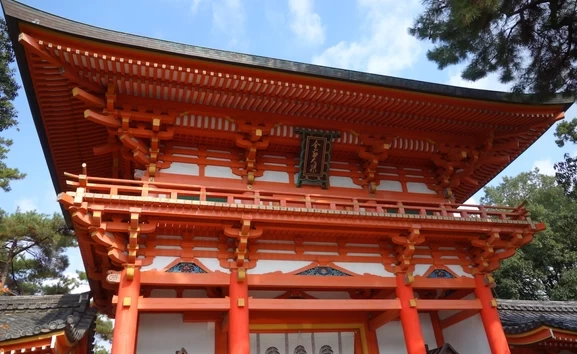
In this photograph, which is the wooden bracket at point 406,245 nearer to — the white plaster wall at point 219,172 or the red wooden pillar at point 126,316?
the white plaster wall at point 219,172

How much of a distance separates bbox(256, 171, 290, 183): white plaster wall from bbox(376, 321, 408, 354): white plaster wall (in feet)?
13.5

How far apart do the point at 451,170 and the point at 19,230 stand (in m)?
23.9

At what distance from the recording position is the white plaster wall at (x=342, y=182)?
9859mm

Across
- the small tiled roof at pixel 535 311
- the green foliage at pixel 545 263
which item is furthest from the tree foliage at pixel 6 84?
the green foliage at pixel 545 263

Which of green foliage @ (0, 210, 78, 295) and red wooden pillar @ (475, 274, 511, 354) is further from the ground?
green foliage @ (0, 210, 78, 295)

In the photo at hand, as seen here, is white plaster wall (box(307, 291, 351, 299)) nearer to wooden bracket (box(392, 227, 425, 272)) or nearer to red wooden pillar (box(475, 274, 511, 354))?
wooden bracket (box(392, 227, 425, 272))

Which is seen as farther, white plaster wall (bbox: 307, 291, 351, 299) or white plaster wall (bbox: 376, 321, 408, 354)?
white plaster wall (bbox: 307, 291, 351, 299)

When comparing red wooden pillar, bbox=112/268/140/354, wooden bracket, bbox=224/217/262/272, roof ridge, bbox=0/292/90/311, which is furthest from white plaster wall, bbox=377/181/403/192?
roof ridge, bbox=0/292/90/311

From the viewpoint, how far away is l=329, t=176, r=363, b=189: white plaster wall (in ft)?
32.3

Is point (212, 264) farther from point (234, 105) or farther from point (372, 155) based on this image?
point (372, 155)

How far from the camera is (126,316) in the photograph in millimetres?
6629

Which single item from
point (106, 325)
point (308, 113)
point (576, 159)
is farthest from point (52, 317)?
point (106, 325)

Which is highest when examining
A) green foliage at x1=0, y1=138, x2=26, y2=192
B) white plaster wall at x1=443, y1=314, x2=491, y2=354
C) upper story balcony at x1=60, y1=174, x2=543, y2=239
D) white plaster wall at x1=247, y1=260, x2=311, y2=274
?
green foliage at x1=0, y1=138, x2=26, y2=192

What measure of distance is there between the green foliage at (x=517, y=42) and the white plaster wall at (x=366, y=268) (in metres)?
4.39
